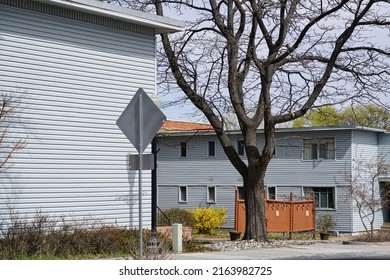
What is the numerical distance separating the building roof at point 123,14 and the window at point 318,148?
26933 millimetres

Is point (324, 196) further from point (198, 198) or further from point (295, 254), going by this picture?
point (295, 254)

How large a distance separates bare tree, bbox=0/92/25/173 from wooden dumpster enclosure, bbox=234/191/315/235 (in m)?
17.2

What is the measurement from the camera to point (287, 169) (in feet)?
172

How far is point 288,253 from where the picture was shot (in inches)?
915

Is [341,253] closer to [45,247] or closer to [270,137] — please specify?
[270,137]

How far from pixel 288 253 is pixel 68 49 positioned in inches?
339

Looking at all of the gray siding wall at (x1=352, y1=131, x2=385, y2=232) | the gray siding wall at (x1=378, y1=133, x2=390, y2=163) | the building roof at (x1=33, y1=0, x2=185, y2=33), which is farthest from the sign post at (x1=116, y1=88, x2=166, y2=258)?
the gray siding wall at (x1=378, y1=133, x2=390, y2=163)

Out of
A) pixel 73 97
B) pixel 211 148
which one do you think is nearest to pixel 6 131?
pixel 73 97

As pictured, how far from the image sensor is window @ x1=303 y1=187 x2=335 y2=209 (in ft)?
165

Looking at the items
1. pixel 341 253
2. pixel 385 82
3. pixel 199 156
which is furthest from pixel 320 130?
pixel 341 253

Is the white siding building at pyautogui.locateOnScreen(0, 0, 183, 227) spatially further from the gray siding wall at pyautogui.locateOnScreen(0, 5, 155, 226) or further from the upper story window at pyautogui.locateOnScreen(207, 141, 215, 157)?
the upper story window at pyautogui.locateOnScreen(207, 141, 215, 157)

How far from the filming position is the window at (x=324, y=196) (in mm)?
50438

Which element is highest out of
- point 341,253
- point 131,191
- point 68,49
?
point 68,49

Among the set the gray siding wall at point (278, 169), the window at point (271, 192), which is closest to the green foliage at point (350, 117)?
the gray siding wall at point (278, 169)
